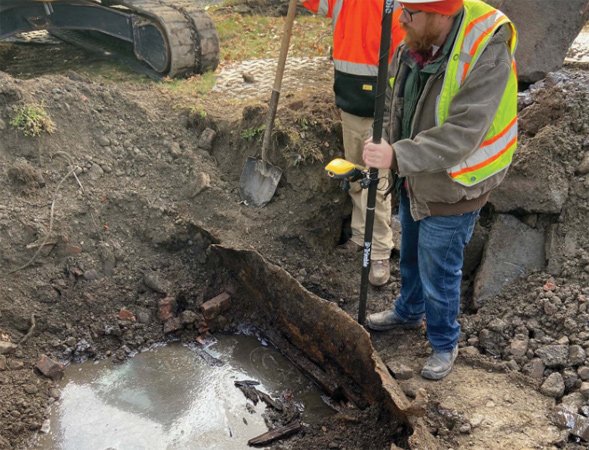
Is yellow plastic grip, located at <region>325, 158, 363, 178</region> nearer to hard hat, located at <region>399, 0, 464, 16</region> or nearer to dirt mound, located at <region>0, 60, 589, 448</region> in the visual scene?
hard hat, located at <region>399, 0, 464, 16</region>

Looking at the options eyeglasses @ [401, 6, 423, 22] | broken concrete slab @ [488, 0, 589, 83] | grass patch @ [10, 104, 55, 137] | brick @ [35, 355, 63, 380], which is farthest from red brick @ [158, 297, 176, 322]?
broken concrete slab @ [488, 0, 589, 83]

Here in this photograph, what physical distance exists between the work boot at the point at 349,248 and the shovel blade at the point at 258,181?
733 millimetres

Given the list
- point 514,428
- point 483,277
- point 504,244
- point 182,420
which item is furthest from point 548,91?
point 182,420

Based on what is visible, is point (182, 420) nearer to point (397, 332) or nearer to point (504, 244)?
point (397, 332)

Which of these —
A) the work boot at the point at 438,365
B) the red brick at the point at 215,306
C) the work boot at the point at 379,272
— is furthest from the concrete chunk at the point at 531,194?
the red brick at the point at 215,306

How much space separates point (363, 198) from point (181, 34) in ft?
10.9

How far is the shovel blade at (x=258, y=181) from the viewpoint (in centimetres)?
501

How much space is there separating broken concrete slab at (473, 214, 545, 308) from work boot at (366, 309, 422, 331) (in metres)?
0.51

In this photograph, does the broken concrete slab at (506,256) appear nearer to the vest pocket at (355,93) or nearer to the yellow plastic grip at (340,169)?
the vest pocket at (355,93)

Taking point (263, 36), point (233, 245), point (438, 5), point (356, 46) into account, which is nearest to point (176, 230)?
point (233, 245)

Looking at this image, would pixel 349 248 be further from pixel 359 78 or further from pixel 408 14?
pixel 408 14

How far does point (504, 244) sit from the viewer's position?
4.45 meters

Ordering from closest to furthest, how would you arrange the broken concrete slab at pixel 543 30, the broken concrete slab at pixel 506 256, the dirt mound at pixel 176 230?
the dirt mound at pixel 176 230
the broken concrete slab at pixel 506 256
the broken concrete slab at pixel 543 30

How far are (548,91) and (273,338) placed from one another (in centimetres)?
288
